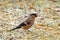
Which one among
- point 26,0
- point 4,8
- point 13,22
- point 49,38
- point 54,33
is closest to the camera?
point 49,38

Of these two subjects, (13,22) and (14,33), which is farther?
(13,22)

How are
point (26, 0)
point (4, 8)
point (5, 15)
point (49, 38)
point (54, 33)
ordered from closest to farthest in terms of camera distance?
1. point (49, 38)
2. point (54, 33)
3. point (5, 15)
4. point (4, 8)
5. point (26, 0)

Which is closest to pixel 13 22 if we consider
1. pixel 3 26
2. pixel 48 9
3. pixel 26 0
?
pixel 3 26

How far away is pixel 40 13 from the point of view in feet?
38.6

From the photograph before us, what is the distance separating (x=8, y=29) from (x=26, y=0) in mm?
3805

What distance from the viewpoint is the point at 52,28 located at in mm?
10055

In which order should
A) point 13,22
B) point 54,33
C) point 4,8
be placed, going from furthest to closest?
point 4,8, point 13,22, point 54,33

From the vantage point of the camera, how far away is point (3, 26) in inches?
396

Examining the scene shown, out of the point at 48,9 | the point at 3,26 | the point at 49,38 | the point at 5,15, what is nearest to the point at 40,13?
the point at 48,9

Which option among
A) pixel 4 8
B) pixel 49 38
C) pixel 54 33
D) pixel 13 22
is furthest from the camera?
pixel 4 8

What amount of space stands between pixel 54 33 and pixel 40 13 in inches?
92.0

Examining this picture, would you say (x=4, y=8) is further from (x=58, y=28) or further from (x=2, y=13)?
(x=58, y=28)

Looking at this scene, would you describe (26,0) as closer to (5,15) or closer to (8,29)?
(5,15)

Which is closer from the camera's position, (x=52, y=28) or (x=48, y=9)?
(x=52, y=28)
